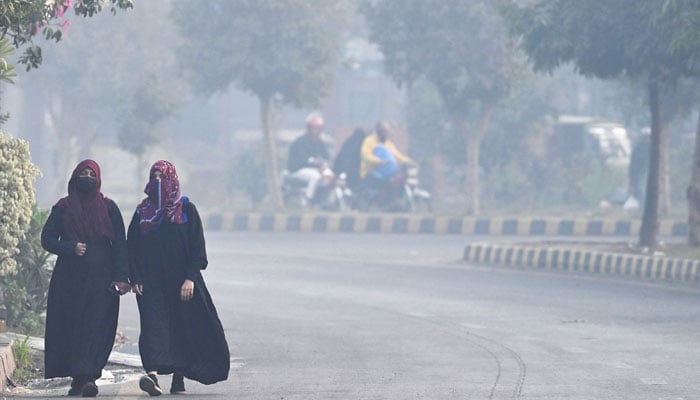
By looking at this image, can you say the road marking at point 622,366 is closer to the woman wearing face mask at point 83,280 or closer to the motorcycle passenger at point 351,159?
the woman wearing face mask at point 83,280

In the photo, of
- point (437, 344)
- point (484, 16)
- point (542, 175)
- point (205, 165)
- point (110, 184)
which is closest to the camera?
point (437, 344)

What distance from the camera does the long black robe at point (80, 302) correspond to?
10875mm

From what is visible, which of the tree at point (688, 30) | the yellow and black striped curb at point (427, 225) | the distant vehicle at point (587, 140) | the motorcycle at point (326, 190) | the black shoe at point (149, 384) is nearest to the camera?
the black shoe at point (149, 384)

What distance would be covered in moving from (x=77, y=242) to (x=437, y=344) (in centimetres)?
450

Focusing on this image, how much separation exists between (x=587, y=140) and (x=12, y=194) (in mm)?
29294

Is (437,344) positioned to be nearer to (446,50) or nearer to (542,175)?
(446,50)

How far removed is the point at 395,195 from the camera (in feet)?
121

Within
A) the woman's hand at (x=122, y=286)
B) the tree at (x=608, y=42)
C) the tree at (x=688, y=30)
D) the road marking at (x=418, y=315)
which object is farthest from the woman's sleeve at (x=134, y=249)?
the tree at (x=608, y=42)

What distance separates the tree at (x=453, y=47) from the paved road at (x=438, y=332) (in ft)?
28.5

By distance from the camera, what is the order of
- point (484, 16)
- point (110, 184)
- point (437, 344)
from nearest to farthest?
point (437, 344) → point (484, 16) → point (110, 184)

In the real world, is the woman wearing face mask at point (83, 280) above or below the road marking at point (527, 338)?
above

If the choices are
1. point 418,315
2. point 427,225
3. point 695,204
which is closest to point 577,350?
point 418,315

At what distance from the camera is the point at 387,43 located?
115 ft

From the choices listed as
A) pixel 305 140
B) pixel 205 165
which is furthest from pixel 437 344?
pixel 205 165
